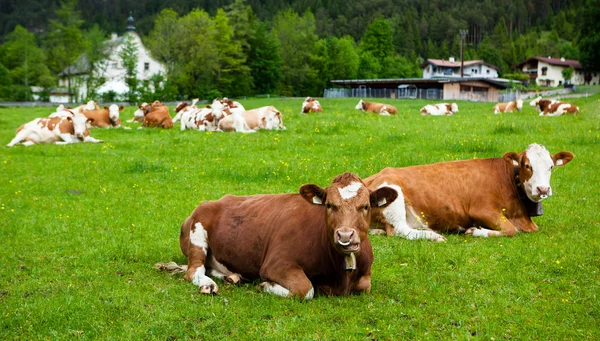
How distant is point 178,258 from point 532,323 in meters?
4.87

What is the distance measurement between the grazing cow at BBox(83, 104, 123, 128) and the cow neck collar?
23219 mm

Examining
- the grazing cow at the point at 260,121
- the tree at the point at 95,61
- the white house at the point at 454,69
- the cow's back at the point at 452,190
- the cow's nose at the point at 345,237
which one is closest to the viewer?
the cow's nose at the point at 345,237

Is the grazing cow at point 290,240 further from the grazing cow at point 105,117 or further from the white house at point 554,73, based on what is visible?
the white house at point 554,73

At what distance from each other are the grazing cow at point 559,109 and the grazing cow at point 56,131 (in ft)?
74.8

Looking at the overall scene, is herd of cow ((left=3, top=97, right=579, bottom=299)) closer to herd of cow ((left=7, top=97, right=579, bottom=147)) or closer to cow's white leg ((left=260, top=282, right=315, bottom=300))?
cow's white leg ((left=260, top=282, right=315, bottom=300))

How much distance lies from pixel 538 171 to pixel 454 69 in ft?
414

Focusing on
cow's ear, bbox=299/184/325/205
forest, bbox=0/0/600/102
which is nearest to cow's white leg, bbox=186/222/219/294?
cow's ear, bbox=299/184/325/205

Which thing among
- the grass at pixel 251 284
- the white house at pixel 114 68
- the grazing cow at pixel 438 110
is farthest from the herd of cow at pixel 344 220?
the white house at pixel 114 68

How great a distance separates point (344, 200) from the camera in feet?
22.5

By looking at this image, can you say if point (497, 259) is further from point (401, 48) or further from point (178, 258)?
point (401, 48)

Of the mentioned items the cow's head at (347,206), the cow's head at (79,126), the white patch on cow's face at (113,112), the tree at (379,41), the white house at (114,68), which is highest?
the tree at (379,41)

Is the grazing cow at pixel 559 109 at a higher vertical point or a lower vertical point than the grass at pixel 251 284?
higher

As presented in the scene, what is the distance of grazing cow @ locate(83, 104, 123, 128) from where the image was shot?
30.3m

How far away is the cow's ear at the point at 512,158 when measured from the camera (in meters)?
10.9
